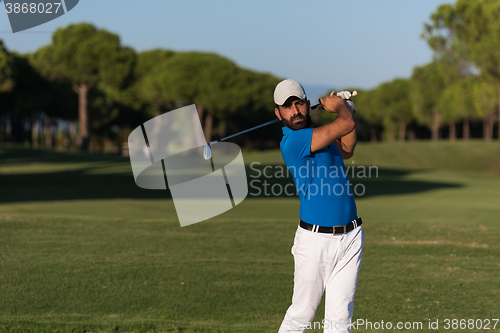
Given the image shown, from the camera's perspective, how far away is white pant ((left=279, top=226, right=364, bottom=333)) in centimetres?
371

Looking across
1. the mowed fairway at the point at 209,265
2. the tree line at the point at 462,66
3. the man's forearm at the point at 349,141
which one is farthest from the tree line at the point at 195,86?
the man's forearm at the point at 349,141

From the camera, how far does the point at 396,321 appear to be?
223 inches

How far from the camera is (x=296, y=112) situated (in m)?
3.81

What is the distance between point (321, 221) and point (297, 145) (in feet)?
1.75

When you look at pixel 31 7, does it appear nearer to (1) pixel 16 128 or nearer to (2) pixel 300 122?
(2) pixel 300 122

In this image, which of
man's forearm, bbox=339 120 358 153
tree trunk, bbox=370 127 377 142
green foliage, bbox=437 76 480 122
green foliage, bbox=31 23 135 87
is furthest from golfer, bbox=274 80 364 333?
tree trunk, bbox=370 127 377 142

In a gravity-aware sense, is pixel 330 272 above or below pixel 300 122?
below

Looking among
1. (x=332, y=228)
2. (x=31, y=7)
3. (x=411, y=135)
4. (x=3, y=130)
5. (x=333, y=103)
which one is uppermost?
(x=31, y=7)

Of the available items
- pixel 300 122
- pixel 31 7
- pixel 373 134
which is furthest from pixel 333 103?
pixel 373 134

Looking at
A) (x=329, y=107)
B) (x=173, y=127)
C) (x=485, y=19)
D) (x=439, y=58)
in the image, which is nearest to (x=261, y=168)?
(x=439, y=58)

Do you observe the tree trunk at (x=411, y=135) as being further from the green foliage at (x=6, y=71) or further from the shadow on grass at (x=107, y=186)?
the green foliage at (x=6, y=71)

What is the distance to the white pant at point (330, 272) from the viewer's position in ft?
12.2

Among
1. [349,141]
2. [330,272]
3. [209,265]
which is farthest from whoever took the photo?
[209,265]

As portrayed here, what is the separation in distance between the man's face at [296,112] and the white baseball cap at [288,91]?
41 millimetres
